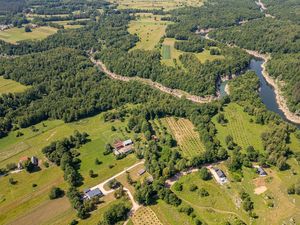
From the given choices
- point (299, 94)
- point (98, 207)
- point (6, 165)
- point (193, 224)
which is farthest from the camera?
point (299, 94)

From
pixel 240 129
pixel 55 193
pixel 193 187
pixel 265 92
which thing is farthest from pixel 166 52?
pixel 55 193

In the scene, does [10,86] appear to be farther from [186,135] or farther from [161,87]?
[186,135]

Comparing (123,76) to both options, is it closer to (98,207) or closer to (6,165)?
(6,165)

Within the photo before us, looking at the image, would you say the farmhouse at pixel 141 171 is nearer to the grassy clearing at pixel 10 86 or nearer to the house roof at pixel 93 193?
the house roof at pixel 93 193

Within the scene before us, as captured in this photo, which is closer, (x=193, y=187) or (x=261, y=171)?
(x=193, y=187)

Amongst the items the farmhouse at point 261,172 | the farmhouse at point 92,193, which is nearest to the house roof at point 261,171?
the farmhouse at point 261,172

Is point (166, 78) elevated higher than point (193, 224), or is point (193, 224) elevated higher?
point (166, 78)

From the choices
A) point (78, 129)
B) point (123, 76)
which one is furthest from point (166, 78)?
point (78, 129)

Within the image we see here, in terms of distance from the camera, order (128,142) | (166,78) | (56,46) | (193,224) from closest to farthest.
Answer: (193,224) → (128,142) → (166,78) → (56,46)
